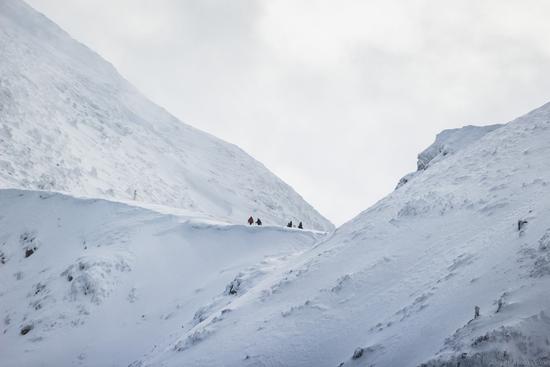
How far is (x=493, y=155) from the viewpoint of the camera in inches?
569

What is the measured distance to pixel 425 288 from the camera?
912 cm

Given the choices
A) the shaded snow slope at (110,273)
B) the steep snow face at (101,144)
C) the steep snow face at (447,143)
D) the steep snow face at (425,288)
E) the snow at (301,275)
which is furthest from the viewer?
the steep snow face at (101,144)

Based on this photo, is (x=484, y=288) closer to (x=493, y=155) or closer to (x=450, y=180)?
(x=450, y=180)

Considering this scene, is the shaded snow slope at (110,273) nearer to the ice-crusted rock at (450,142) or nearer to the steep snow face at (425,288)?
the steep snow face at (425,288)

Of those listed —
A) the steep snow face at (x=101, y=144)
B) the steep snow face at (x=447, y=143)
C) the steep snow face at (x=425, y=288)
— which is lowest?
the steep snow face at (x=425, y=288)

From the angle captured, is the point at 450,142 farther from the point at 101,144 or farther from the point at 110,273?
the point at 101,144

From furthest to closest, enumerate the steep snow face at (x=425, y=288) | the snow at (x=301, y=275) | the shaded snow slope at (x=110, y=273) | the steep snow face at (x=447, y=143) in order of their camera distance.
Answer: the steep snow face at (x=447, y=143), the shaded snow slope at (x=110, y=273), the snow at (x=301, y=275), the steep snow face at (x=425, y=288)

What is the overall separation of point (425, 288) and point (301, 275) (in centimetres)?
410

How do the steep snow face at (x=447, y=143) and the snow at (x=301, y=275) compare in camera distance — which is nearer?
the snow at (x=301, y=275)

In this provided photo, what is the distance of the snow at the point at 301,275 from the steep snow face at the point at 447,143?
0.35 feet

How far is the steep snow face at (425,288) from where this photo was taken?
6742mm

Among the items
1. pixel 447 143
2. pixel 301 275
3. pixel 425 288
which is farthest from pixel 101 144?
pixel 425 288

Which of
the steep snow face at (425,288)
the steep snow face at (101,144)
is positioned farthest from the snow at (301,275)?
the steep snow face at (101,144)

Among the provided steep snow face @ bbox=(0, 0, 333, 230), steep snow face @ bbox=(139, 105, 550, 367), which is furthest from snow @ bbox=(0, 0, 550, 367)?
steep snow face @ bbox=(0, 0, 333, 230)
